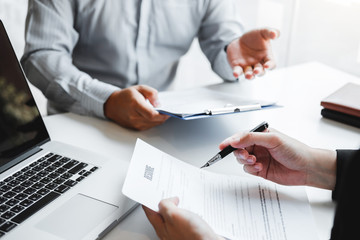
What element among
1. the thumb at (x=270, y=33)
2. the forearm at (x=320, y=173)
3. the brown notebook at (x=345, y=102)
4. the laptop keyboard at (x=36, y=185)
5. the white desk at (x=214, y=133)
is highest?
the thumb at (x=270, y=33)

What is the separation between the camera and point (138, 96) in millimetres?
947

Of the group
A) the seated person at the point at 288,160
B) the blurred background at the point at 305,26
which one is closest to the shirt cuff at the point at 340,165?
the seated person at the point at 288,160

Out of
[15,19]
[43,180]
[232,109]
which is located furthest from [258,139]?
[15,19]

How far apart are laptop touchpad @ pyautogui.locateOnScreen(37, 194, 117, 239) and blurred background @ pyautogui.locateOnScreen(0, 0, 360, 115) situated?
99cm

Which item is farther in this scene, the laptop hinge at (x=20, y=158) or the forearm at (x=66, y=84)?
the forearm at (x=66, y=84)

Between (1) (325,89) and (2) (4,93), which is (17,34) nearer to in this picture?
(2) (4,93)

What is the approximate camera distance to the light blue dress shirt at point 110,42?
1.07m

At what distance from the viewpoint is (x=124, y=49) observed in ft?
4.13

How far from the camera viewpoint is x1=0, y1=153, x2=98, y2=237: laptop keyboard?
0.59 metres

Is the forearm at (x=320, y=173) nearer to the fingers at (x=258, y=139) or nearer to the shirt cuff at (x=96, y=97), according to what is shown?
the fingers at (x=258, y=139)

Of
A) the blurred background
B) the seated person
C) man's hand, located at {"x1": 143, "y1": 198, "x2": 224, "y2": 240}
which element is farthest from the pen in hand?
the blurred background

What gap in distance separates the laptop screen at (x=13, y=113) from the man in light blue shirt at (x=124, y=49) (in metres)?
0.24

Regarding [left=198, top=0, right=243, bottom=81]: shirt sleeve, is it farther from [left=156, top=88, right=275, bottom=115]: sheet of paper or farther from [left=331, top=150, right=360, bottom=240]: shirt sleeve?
[left=331, top=150, right=360, bottom=240]: shirt sleeve

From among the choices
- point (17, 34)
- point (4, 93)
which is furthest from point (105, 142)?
point (17, 34)
